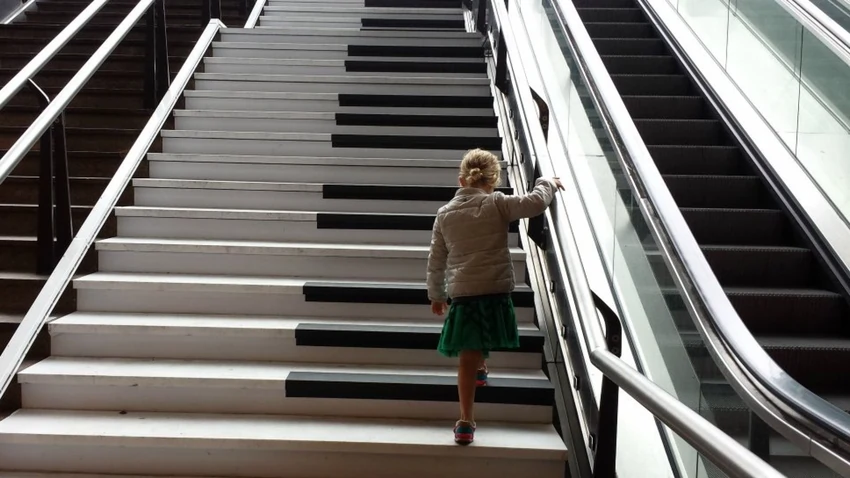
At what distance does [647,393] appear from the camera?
5.41ft

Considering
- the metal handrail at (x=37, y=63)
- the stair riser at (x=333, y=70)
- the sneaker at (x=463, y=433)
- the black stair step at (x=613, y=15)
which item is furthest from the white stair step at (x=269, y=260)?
the black stair step at (x=613, y=15)

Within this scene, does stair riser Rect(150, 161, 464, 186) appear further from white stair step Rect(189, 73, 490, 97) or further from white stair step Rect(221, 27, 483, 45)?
white stair step Rect(221, 27, 483, 45)

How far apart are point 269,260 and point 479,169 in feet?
3.97

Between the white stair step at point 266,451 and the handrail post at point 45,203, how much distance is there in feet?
2.43

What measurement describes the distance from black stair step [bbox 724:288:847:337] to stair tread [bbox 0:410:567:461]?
0.96 metres

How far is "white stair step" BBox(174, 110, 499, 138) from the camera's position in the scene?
13.6 ft

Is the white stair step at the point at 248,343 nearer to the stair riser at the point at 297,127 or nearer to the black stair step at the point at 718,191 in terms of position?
the black stair step at the point at 718,191

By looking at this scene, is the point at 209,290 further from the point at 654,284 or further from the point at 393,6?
the point at 393,6

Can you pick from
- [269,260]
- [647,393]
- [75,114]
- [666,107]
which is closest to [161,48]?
[75,114]

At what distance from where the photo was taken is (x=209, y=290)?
2.97 m

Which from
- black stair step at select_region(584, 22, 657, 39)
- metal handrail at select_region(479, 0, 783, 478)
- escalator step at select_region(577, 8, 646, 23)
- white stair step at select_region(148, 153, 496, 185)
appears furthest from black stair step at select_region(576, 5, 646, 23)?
metal handrail at select_region(479, 0, 783, 478)

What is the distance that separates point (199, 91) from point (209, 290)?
1934 millimetres

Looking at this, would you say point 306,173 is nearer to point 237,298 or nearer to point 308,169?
point 308,169

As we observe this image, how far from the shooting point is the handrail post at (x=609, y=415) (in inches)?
81.5
